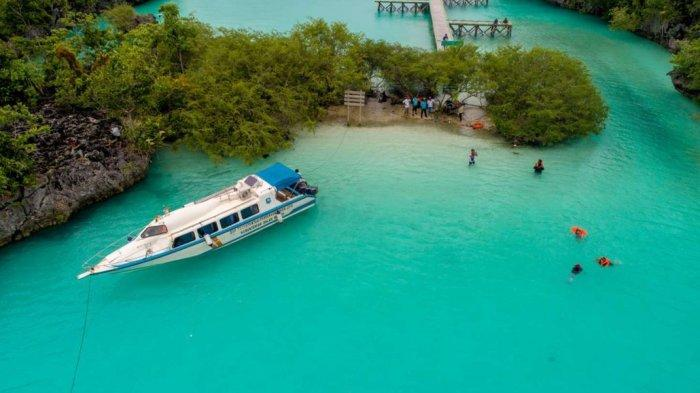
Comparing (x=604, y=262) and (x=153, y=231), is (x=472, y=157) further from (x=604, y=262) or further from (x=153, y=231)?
(x=153, y=231)

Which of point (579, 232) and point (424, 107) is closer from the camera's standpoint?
point (579, 232)

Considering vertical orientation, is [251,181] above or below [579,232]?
above

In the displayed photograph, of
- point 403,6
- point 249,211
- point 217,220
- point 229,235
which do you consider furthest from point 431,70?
point 403,6

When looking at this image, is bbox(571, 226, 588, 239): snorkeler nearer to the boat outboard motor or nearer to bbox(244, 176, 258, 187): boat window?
the boat outboard motor

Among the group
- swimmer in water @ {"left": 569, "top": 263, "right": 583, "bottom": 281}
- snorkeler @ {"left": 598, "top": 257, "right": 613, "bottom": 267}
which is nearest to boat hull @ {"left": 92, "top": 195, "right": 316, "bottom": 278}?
swimmer in water @ {"left": 569, "top": 263, "right": 583, "bottom": 281}

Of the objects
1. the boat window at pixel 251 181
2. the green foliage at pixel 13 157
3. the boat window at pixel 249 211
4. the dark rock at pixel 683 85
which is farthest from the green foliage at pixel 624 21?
the green foliage at pixel 13 157

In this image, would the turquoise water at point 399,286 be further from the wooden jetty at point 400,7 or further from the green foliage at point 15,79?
the wooden jetty at point 400,7
